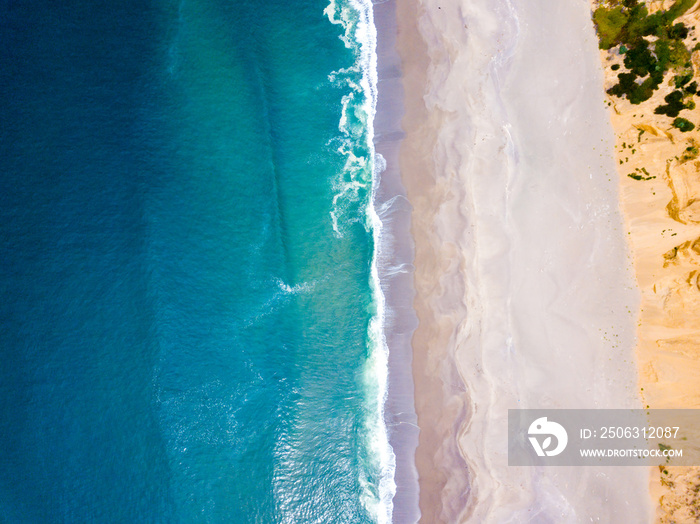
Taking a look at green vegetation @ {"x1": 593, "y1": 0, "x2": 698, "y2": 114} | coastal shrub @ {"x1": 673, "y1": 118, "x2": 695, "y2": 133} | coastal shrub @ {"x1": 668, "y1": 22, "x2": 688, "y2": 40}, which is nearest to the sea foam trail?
Result: green vegetation @ {"x1": 593, "y1": 0, "x2": 698, "y2": 114}

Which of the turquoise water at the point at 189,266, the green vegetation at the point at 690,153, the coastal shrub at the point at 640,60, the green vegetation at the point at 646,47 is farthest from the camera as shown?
the turquoise water at the point at 189,266

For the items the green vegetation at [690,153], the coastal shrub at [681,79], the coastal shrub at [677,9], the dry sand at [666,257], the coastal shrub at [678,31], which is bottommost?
the dry sand at [666,257]

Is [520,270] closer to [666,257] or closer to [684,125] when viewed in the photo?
[666,257]

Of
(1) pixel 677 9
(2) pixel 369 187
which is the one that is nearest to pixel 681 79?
(1) pixel 677 9

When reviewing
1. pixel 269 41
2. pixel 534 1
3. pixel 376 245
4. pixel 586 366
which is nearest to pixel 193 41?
pixel 269 41

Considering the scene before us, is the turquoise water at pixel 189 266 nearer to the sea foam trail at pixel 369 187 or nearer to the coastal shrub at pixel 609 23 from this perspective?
the sea foam trail at pixel 369 187

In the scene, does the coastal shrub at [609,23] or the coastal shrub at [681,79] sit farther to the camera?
the coastal shrub at [609,23]

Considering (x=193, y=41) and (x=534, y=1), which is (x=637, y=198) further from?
(x=193, y=41)

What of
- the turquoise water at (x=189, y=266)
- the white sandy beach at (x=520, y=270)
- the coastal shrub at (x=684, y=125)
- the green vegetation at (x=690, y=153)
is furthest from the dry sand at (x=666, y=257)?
the turquoise water at (x=189, y=266)
